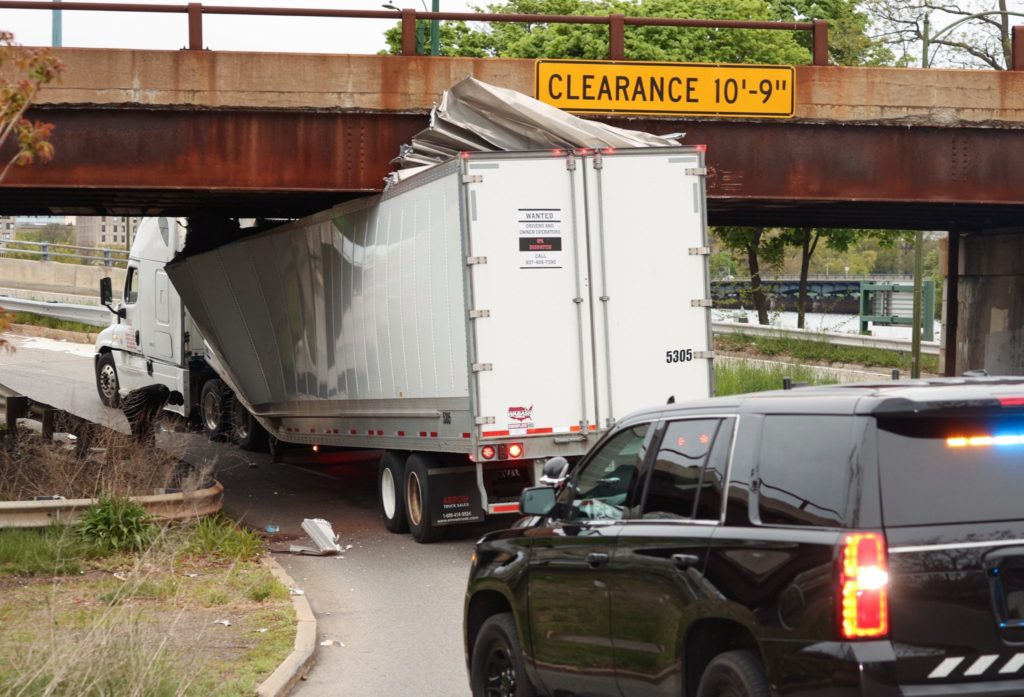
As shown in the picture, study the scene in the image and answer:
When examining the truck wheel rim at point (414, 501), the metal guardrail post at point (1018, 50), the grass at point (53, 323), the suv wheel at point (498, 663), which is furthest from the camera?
the grass at point (53, 323)

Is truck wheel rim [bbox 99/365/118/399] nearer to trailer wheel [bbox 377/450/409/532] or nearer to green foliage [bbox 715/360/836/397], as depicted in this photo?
green foliage [bbox 715/360/836/397]

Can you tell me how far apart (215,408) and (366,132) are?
759 cm

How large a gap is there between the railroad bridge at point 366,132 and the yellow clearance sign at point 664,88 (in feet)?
0.65

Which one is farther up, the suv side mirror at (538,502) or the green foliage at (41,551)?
the suv side mirror at (538,502)

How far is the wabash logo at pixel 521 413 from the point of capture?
43.3ft

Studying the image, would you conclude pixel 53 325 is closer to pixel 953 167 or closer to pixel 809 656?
pixel 953 167

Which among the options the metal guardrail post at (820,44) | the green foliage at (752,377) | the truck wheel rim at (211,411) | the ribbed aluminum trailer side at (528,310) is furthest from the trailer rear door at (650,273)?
the green foliage at (752,377)

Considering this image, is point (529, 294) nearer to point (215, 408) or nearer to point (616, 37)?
point (616, 37)

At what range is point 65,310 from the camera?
41531 mm

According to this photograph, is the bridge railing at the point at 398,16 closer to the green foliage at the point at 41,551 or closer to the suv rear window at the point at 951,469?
the green foliage at the point at 41,551

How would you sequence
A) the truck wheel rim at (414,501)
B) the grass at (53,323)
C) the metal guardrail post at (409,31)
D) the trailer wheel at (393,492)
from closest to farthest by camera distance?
the truck wheel rim at (414,501) < the trailer wheel at (393,492) < the metal guardrail post at (409,31) < the grass at (53,323)

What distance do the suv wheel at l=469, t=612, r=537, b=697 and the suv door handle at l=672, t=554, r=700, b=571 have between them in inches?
66.0

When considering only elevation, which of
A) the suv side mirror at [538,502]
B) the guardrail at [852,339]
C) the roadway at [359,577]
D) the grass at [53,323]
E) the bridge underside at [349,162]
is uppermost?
the bridge underside at [349,162]

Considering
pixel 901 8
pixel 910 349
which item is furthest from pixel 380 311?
pixel 901 8
